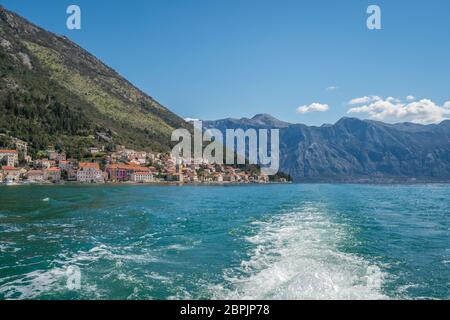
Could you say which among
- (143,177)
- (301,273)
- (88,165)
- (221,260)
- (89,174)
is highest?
(88,165)

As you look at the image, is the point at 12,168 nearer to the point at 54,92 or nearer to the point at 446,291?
the point at 54,92

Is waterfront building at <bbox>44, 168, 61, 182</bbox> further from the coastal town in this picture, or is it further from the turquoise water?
the turquoise water

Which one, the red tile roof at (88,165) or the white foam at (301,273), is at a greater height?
the red tile roof at (88,165)

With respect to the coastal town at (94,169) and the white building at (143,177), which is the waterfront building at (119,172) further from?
the white building at (143,177)

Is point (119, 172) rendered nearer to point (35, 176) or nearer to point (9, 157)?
point (35, 176)

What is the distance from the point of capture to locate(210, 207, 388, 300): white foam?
12.6 meters

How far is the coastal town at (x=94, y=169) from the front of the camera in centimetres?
11667

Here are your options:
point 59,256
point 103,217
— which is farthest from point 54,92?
point 59,256

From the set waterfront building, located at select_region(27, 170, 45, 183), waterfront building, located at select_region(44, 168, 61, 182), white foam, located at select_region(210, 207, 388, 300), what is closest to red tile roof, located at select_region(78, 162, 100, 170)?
waterfront building, located at select_region(44, 168, 61, 182)

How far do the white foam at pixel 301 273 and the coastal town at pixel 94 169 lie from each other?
106 m

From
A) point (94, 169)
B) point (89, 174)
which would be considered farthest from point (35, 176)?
point (94, 169)

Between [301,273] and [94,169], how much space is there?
402 feet

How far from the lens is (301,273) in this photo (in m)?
14.8

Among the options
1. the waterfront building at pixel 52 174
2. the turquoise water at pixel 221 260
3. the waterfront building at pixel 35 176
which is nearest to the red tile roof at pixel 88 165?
the waterfront building at pixel 52 174
